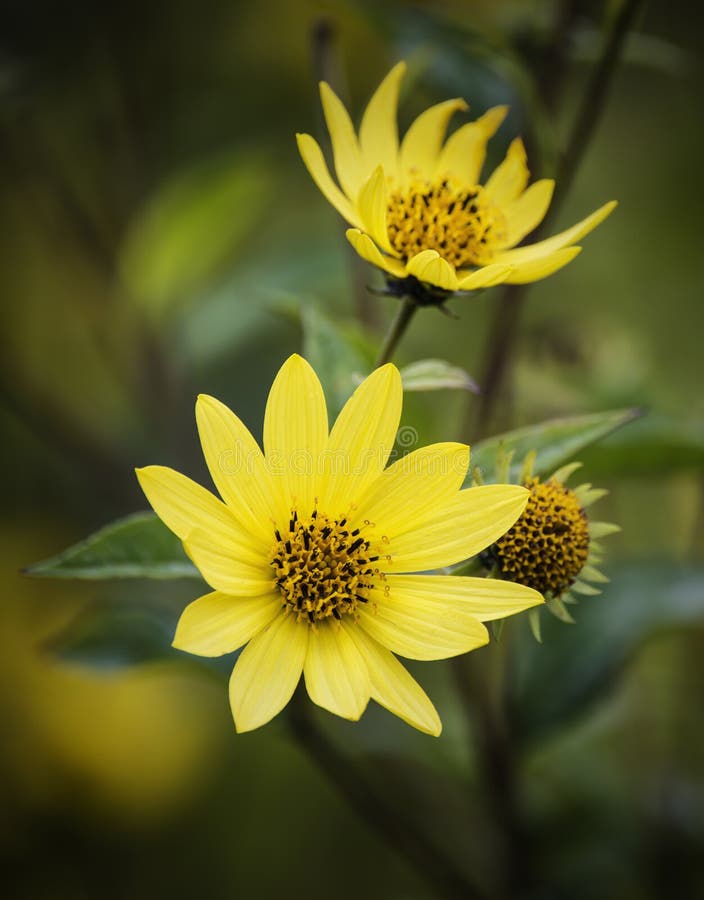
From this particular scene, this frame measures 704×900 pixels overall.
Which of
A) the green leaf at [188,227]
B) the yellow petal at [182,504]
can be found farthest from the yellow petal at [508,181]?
the green leaf at [188,227]

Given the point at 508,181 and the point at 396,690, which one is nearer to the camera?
the point at 396,690

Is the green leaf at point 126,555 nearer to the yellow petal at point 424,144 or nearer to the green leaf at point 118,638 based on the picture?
the green leaf at point 118,638

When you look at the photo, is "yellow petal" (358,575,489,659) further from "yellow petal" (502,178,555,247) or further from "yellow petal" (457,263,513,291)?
"yellow petal" (502,178,555,247)

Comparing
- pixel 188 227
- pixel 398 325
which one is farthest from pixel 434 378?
pixel 188 227

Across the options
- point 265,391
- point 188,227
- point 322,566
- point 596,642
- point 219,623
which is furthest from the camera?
point 265,391

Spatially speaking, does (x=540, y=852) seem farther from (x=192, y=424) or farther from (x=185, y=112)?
(x=185, y=112)

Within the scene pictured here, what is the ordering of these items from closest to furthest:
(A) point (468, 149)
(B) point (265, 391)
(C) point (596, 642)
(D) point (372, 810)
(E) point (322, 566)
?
(E) point (322, 566), (A) point (468, 149), (D) point (372, 810), (C) point (596, 642), (B) point (265, 391)

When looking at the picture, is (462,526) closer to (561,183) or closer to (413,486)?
(413,486)
